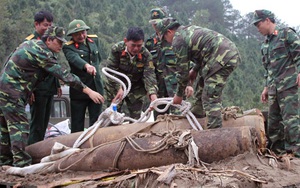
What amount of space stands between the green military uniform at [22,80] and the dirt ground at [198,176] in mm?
821

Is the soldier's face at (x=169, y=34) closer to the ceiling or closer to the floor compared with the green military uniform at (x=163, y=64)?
closer to the ceiling

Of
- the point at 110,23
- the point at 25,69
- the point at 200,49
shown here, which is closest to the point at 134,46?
the point at 200,49

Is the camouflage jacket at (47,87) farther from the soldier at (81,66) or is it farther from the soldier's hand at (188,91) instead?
the soldier's hand at (188,91)

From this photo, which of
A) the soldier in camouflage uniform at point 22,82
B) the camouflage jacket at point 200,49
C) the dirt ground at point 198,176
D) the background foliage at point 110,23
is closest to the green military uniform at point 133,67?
the soldier in camouflage uniform at point 22,82

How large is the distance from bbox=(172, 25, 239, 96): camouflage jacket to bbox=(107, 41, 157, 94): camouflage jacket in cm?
138

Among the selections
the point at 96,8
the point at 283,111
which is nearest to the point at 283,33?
the point at 283,111

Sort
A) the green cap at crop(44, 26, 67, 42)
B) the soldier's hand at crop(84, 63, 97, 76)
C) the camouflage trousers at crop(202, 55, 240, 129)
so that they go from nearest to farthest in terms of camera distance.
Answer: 1. the camouflage trousers at crop(202, 55, 240, 129)
2. the green cap at crop(44, 26, 67, 42)
3. the soldier's hand at crop(84, 63, 97, 76)

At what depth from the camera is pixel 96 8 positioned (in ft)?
121

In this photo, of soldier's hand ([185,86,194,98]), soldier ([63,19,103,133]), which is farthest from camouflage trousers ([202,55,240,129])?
soldier ([63,19,103,133])

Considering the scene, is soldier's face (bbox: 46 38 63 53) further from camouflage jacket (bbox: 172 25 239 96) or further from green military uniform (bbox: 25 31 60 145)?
camouflage jacket (bbox: 172 25 239 96)

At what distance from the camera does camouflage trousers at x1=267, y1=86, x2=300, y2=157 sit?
5.64m

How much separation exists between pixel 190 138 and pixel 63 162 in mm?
1158

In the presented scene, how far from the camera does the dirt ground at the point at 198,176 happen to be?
10.7ft

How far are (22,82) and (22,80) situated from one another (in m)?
0.02
